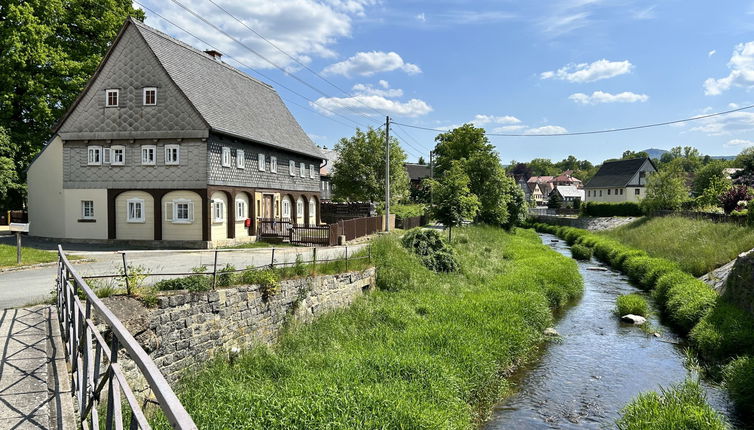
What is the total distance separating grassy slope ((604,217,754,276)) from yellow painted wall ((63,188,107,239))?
28.7 m

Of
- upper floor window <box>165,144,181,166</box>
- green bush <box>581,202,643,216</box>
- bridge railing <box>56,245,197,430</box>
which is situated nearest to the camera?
bridge railing <box>56,245,197,430</box>

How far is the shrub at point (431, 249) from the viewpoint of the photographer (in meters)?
22.6

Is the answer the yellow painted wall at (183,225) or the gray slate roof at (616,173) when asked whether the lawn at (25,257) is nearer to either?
the yellow painted wall at (183,225)

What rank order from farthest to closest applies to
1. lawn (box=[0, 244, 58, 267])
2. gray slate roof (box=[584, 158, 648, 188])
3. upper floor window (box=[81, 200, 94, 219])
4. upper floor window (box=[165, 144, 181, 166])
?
gray slate roof (box=[584, 158, 648, 188]) < upper floor window (box=[81, 200, 94, 219]) < upper floor window (box=[165, 144, 181, 166]) < lawn (box=[0, 244, 58, 267])

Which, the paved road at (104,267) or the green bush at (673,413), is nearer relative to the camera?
the green bush at (673,413)

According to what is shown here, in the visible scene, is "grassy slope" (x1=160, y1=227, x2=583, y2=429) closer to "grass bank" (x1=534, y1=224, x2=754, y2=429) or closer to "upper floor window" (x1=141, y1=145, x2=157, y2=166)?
"grass bank" (x1=534, y1=224, x2=754, y2=429)

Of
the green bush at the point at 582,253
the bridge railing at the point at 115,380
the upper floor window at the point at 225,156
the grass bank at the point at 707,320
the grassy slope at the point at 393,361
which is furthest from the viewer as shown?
the green bush at the point at 582,253

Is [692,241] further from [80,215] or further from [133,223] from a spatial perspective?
[80,215]

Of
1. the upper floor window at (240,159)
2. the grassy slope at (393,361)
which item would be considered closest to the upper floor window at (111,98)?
the upper floor window at (240,159)

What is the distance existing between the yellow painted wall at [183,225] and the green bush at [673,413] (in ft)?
66.6

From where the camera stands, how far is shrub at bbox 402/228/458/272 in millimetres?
22594

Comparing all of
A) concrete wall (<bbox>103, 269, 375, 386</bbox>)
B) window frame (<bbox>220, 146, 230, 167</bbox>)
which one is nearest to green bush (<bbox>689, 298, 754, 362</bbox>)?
concrete wall (<bbox>103, 269, 375, 386</bbox>)

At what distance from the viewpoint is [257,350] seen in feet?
38.6

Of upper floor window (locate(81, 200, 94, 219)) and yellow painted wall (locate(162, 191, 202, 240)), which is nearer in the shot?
yellow painted wall (locate(162, 191, 202, 240))
